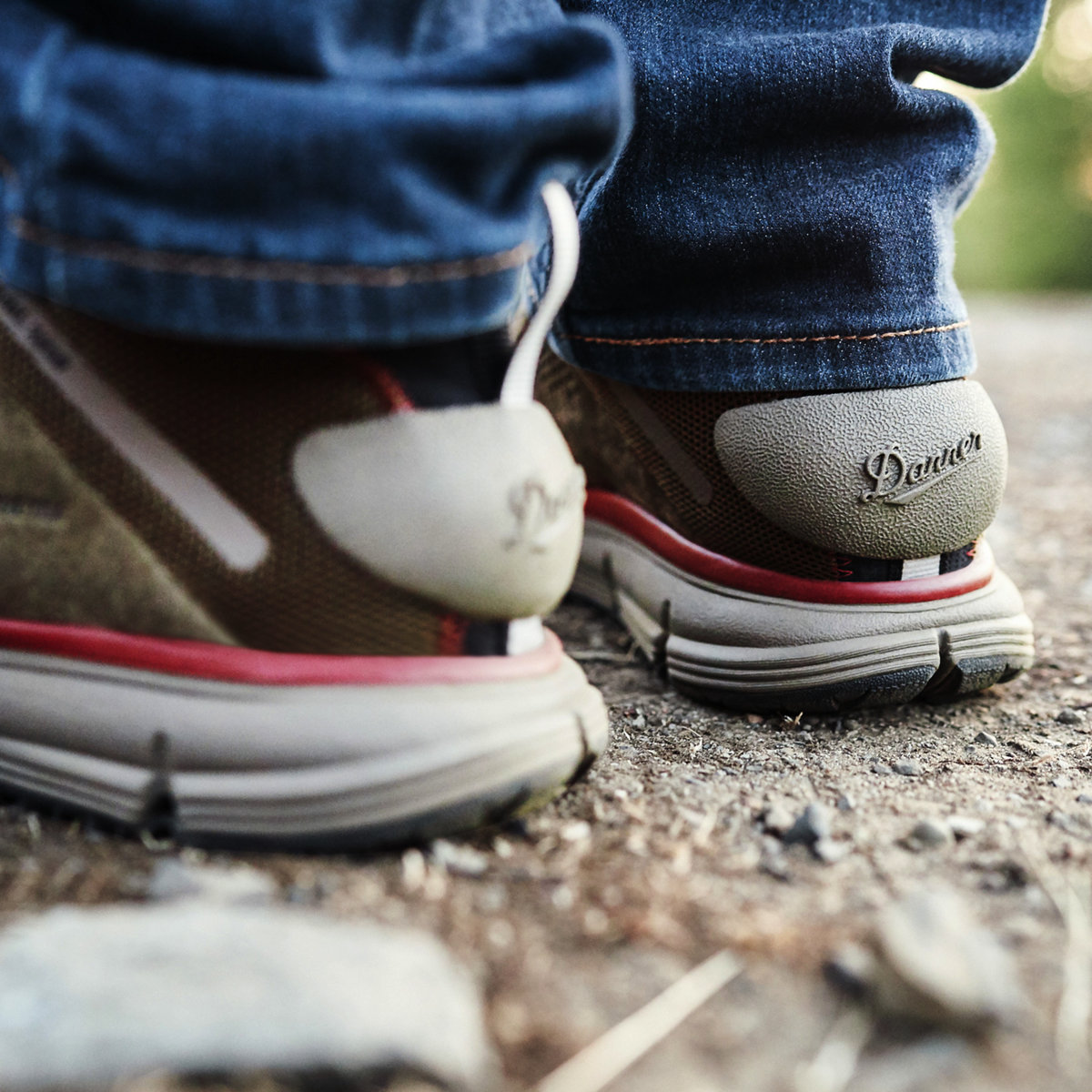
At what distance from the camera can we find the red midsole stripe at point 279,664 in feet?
2.63

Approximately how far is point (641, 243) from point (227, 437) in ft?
1.81

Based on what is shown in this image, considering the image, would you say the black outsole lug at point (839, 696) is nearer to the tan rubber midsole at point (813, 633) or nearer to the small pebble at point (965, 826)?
the tan rubber midsole at point (813, 633)

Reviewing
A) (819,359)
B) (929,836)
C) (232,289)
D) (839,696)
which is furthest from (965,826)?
(232,289)

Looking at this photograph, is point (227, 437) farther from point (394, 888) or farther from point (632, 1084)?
point (632, 1084)

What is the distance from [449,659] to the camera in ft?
2.67

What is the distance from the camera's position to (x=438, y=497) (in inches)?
30.7

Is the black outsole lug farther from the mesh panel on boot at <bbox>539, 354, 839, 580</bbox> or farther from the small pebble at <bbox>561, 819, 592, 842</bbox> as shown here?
the small pebble at <bbox>561, 819, 592, 842</bbox>

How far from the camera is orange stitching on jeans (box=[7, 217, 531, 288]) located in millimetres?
676

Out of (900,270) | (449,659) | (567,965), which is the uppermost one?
(900,270)

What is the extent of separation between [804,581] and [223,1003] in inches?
30.4

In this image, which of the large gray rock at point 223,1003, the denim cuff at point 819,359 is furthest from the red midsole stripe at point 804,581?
the large gray rock at point 223,1003

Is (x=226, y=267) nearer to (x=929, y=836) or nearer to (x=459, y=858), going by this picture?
(x=459, y=858)

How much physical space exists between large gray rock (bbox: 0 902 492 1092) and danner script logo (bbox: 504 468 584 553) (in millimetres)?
319

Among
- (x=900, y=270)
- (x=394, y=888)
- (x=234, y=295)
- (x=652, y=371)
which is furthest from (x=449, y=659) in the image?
(x=900, y=270)
